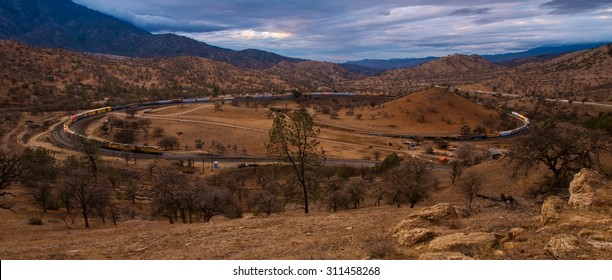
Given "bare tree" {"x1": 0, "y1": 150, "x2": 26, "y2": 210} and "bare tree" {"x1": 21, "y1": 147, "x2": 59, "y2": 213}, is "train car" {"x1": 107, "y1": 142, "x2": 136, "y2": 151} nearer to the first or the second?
"bare tree" {"x1": 21, "y1": 147, "x2": 59, "y2": 213}

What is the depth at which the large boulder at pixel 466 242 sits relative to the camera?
1027 cm

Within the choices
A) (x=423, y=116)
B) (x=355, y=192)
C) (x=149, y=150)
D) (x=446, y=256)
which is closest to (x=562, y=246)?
(x=446, y=256)

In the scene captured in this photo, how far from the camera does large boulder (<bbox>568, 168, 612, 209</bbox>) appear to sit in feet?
42.1

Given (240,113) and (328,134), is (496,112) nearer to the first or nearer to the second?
(328,134)

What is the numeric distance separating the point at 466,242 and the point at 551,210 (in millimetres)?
4139

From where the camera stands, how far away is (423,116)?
111 metres

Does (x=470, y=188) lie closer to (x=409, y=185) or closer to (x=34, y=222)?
(x=409, y=185)

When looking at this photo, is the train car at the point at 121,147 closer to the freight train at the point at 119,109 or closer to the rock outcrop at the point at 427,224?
the freight train at the point at 119,109

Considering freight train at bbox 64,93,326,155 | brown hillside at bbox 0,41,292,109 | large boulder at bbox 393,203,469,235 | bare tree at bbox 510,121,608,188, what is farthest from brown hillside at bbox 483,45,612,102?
large boulder at bbox 393,203,469,235

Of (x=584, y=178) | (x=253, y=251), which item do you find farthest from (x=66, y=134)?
(x=584, y=178)

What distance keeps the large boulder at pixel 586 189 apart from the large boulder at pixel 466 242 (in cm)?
425

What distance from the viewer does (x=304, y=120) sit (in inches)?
1088

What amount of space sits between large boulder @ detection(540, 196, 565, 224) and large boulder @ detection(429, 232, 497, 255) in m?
2.67

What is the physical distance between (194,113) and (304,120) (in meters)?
93.7
